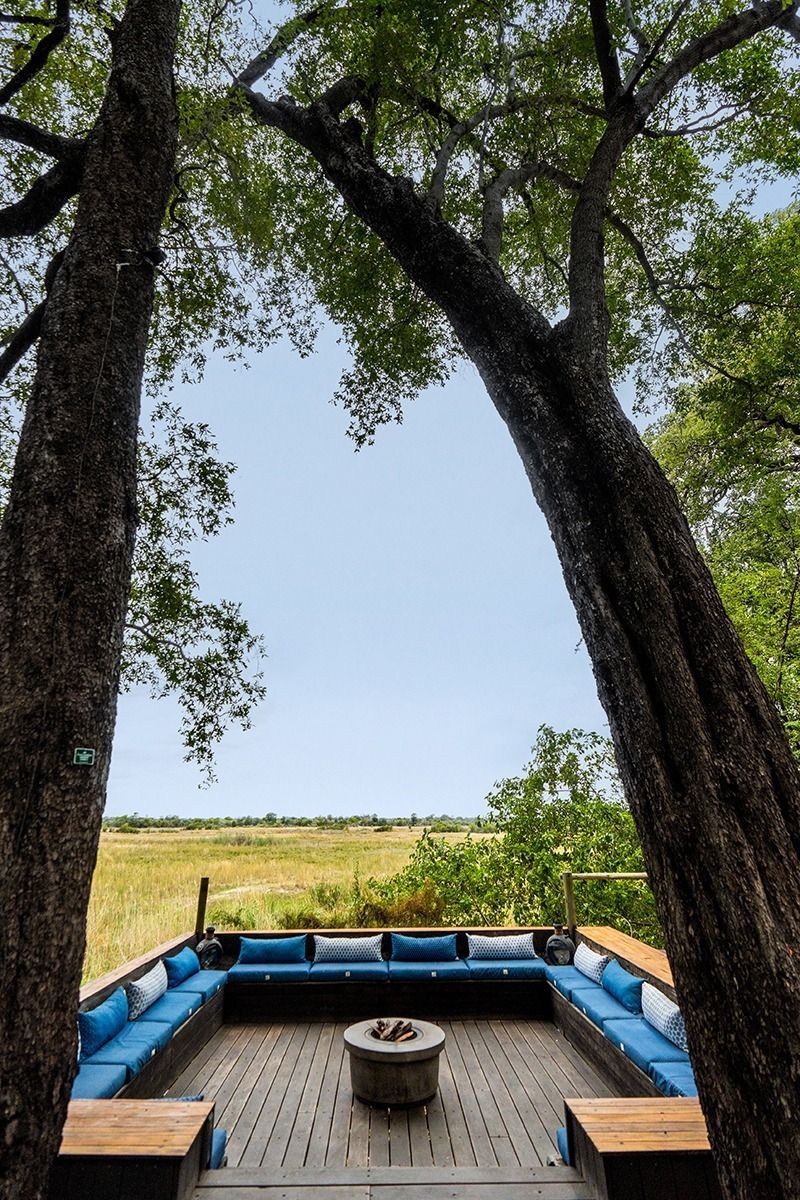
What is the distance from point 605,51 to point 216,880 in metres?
11.3

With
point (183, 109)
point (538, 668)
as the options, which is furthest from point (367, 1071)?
point (538, 668)

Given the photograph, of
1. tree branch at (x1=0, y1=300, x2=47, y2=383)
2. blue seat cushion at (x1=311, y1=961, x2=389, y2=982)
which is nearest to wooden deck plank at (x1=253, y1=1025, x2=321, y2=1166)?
blue seat cushion at (x1=311, y1=961, x2=389, y2=982)

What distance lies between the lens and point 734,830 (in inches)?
51.0

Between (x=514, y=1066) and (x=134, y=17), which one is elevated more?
(x=134, y=17)

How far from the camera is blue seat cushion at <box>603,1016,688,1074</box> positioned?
11.6ft

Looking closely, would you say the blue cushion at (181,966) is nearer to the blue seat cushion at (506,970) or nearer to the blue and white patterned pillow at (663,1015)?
the blue seat cushion at (506,970)

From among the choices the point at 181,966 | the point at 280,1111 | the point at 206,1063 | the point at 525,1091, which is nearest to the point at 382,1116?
the point at 280,1111

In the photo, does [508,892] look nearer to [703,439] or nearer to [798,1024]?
[703,439]

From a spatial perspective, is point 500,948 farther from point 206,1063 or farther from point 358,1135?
point 206,1063

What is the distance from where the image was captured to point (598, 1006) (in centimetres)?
451

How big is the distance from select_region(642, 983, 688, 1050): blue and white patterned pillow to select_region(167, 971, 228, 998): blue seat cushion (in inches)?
136

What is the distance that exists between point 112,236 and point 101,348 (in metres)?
0.56

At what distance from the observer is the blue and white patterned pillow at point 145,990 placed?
4250 mm

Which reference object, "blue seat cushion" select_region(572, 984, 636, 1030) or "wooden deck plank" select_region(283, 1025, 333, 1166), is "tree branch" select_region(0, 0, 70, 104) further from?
Answer: "blue seat cushion" select_region(572, 984, 636, 1030)
